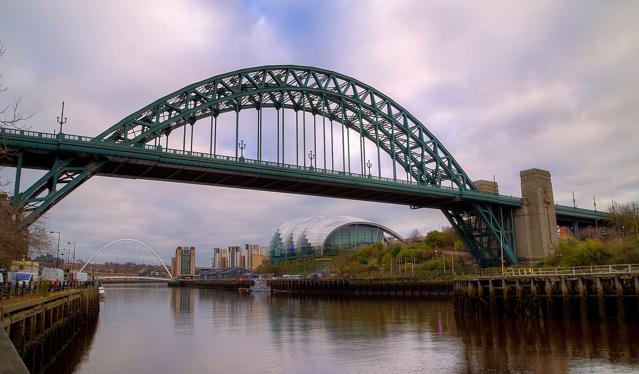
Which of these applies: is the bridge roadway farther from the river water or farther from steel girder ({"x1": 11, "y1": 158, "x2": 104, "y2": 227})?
the river water

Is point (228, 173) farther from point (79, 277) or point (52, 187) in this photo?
point (79, 277)

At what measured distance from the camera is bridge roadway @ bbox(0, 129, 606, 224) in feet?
126

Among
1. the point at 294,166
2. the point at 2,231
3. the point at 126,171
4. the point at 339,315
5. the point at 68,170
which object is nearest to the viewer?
the point at 2,231

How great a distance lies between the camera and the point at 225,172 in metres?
47.5

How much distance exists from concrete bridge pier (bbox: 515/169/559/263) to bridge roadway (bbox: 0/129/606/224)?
5.85 feet

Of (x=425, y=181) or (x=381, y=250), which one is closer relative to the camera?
(x=425, y=181)

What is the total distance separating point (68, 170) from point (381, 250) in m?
85.3

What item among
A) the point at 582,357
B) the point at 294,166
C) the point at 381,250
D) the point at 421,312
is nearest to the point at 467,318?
the point at 421,312

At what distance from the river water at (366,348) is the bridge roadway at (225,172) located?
13041 millimetres

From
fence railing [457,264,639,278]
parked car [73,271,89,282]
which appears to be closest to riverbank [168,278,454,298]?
fence railing [457,264,639,278]

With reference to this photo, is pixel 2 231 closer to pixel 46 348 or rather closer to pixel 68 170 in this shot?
pixel 46 348

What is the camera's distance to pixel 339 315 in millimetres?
48844

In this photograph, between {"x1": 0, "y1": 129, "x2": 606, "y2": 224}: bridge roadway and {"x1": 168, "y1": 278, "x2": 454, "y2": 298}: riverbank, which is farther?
{"x1": 168, "y1": 278, "x2": 454, "y2": 298}: riverbank

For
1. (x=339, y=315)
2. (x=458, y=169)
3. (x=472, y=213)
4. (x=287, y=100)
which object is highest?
(x=287, y=100)
